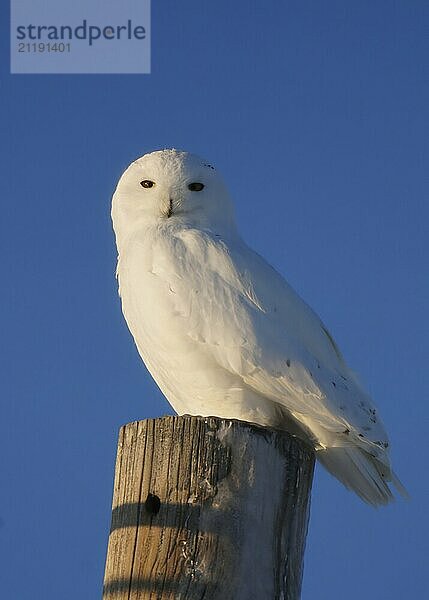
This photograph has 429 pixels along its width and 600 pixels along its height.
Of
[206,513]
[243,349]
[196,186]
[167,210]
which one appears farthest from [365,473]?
[196,186]

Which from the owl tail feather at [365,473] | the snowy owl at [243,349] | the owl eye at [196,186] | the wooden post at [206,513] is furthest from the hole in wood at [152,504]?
the owl eye at [196,186]

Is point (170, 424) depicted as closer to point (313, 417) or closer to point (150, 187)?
point (313, 417)

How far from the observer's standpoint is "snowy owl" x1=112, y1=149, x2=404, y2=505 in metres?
4.13

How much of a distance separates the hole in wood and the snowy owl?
131 cm

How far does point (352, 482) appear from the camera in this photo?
4.30 metres

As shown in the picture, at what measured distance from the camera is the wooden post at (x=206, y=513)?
2.76 metres

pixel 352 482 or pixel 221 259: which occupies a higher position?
pixel 221 259

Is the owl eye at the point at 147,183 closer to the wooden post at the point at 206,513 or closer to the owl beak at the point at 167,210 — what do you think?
the owl beak at the point at 167,210

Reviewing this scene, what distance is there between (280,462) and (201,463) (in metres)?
0.29

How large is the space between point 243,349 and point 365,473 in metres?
0.80

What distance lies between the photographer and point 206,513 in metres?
2.83

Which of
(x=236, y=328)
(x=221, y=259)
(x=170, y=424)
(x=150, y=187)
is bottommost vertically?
(x=170, y=424)

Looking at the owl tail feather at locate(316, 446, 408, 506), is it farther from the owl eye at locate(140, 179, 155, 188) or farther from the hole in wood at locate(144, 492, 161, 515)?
the owl eye at locate(140, 179, 155, 188)

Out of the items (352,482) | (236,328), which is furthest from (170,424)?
(352,482)
